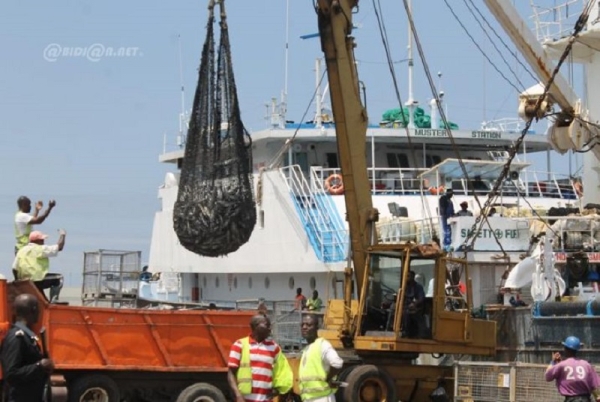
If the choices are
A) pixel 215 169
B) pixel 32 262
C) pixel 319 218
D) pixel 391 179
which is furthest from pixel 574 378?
pixel 391 179

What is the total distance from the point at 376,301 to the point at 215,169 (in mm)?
3596

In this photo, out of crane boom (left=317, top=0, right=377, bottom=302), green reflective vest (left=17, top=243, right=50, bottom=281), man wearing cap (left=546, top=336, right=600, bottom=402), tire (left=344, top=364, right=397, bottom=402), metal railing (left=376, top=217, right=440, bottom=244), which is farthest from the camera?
metal railing (left=376, top=217, right=440, bottom=244)

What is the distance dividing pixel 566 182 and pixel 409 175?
4300 mm

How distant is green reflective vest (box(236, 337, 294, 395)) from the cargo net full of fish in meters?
6.95

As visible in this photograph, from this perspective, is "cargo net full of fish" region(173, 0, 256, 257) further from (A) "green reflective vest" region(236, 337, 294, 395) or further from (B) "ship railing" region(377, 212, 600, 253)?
(A) "green reflective vest" region(236, 337, 294, 395)

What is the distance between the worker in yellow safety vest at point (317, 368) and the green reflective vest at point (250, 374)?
44 cm

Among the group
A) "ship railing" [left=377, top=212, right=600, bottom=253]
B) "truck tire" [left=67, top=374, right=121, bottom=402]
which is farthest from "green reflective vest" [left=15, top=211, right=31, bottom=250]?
"ship railing" [left=377, top=212, right=600, bottom=253]

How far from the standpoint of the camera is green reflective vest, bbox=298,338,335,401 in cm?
1102

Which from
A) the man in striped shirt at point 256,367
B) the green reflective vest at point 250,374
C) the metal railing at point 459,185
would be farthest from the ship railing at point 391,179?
the man in striped shirt at point 256,367

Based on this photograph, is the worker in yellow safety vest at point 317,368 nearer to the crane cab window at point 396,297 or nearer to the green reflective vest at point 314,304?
the crane cab window at point 396,297

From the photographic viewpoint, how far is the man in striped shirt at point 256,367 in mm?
10328

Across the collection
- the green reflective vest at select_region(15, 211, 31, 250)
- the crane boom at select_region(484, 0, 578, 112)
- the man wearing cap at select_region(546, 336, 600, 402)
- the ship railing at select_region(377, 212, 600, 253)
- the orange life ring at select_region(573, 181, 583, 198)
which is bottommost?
the man wearing cap at select_region(546, 336, 600, 402)

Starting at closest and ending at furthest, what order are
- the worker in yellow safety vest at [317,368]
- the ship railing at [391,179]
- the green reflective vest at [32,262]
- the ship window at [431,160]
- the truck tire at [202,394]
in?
the worker in yellow safety vest at [317,368] < the green reflective vest at [32,262] < the truck tire at [202,394] < the ship railing at [391,179] < the ship window at [431,160]

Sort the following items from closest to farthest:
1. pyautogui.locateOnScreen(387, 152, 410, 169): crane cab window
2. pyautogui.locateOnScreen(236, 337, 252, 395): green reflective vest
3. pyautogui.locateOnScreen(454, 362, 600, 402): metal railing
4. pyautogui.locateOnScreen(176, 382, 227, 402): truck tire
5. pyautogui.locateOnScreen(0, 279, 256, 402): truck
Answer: pyautogui.locateOnScreen(236, 337, 252, 395): green reflective vest → pyautogui.locateOnScreen(0, 279, 256, 402): truck → pyautogui.locateOnScreen(454, 362, 600, 402): metal railing → pyautogui.locateOnScreen(176, 382, 227, 402): truck tire → pyautogui.locateOnScreen(387, 152, 410, 169): crane cab window
